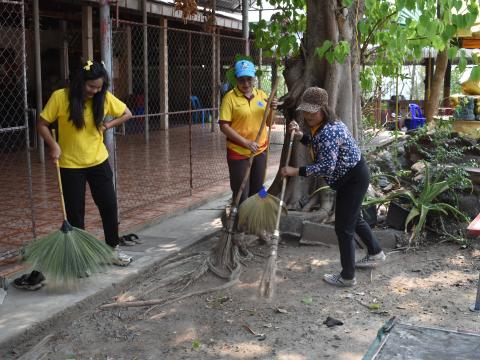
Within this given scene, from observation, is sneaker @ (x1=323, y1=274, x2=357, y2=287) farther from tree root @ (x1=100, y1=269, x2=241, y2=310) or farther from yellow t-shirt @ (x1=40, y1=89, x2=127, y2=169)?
yellow t-shirt @ (x1=40, y1=89, x2=127, y2=169)

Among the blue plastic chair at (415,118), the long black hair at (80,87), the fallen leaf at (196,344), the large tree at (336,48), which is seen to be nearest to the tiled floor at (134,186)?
the long black hair at (80,87)

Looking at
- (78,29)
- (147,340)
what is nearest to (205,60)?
(78,29)

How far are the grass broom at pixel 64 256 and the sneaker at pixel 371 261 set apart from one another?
2.27 meters

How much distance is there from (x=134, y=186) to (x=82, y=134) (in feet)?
12.7

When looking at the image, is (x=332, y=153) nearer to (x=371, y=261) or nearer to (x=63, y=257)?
(x=371, y=261)

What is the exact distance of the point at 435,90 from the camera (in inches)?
533

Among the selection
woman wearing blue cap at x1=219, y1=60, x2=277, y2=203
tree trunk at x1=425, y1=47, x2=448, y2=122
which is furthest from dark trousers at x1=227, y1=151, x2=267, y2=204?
tree trunk at x1=425, y1=47, x2=448, y2=122

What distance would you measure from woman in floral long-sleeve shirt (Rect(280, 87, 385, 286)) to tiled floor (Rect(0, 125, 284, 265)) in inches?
95.1

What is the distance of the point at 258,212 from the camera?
546 centimetres

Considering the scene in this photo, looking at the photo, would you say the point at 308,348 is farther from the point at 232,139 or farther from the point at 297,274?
the point at 232,139

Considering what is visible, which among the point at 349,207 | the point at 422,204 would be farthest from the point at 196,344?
the point at 422,204

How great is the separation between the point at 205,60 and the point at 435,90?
24.0ft

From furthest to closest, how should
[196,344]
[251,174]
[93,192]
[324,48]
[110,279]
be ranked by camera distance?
1. [324,48]
2. [251,174]
3. [93,192]
4. [110,279]
5. [196,344]

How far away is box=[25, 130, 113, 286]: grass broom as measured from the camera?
180 inches
